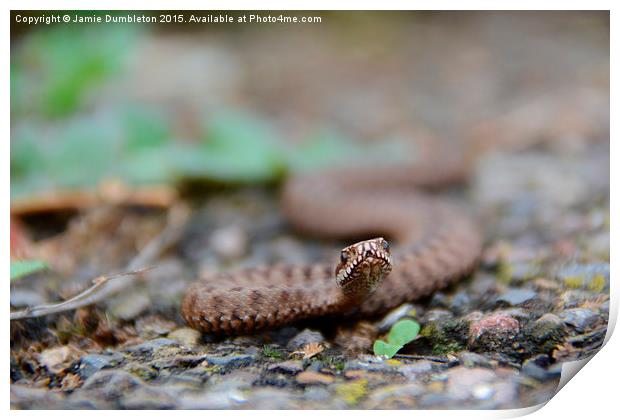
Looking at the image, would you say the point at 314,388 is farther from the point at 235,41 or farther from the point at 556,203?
the point at 235,41

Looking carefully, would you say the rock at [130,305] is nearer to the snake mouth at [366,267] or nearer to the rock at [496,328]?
the snake mouth at [366,267]

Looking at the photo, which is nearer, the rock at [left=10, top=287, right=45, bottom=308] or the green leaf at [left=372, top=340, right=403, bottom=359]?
the green leaf at [left=372, top=340, right=403, bottom=359]

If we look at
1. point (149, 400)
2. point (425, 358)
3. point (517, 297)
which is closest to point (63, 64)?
point (149, 400)

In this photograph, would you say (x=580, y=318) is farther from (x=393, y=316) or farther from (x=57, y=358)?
(x=57, y=358)

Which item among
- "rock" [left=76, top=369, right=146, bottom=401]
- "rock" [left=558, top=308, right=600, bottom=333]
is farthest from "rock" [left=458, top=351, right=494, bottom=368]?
"rock" [left=76, top=369, right=146, bottom=401]

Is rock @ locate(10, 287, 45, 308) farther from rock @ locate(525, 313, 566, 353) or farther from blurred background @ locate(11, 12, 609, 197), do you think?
rock @ locate(525, 313, 566, 353)
